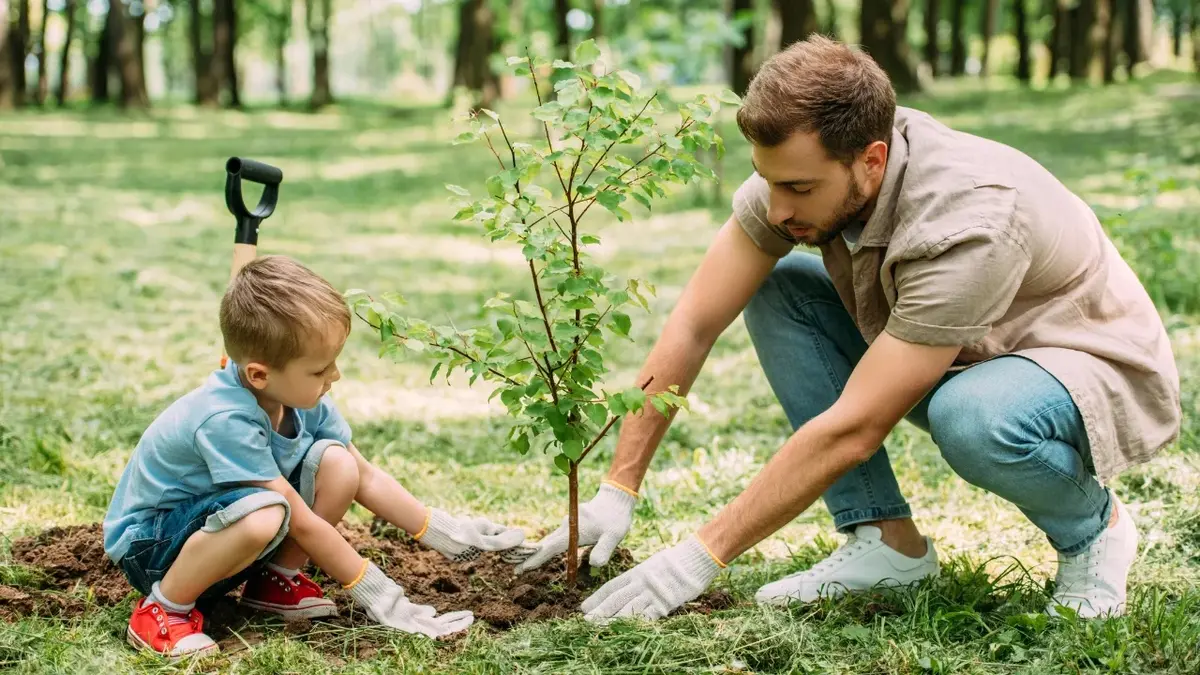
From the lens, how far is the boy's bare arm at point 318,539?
279 centimetres

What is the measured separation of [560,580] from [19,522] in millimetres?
1764

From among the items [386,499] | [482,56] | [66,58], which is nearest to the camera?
[386,499]

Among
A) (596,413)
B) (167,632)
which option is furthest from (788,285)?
(167,632)

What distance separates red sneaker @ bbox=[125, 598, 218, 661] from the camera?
271 cm

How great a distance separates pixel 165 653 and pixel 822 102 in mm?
2008

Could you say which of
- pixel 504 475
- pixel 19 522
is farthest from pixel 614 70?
pixel 19 522

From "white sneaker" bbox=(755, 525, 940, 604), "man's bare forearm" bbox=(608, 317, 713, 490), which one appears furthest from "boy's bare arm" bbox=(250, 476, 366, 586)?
"white sneaker" bbox=(755, 525, 940, 604)

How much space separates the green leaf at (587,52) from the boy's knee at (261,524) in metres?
1.26

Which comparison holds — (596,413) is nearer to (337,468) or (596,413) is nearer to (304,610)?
(337,468)

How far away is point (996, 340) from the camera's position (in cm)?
291

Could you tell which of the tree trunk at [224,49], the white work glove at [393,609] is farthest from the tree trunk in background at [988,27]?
the white work glove at [393,609]

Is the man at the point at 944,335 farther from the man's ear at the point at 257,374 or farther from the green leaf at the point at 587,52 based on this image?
the man's ear at the point at 257,374

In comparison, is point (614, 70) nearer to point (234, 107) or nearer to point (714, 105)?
point (714, 105)

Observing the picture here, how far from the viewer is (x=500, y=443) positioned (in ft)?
15.4
